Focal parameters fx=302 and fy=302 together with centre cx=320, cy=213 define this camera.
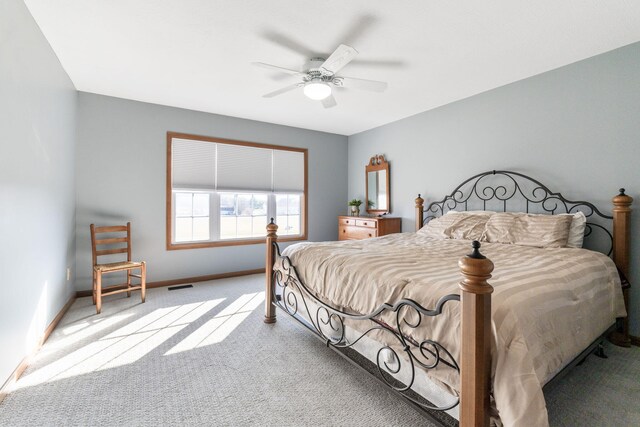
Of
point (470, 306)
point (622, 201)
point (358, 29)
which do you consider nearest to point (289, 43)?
point (358, 29)

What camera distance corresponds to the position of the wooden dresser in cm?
448

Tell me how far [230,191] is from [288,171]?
1072 mm

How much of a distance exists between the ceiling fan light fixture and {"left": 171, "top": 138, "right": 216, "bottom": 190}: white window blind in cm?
224

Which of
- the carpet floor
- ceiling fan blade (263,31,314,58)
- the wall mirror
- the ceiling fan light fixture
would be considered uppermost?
ceiling fan blade (263,31,314,58)

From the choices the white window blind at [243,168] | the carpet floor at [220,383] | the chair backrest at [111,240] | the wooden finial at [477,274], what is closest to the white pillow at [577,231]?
the carpet floor at [220,383]

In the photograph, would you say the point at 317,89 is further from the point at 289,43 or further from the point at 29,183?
the point at 29,183

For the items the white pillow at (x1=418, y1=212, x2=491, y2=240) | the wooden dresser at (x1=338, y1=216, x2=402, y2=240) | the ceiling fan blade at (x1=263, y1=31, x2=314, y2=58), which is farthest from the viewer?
the wooden dresser at (x1=338, y1=216, x2=402, y2=240)

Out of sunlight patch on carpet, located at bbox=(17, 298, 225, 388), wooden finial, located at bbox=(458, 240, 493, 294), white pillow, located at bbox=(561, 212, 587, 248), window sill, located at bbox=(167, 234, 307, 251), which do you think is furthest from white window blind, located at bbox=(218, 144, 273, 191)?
wooden finial, located at bbox=(458, 240, 493, 294)

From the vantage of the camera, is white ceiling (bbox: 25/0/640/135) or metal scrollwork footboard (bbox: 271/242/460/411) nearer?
metal scrollwork footboard (bbox: 271/242/460/411)

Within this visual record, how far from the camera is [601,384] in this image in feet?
6.40

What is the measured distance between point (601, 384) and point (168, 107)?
5.19m

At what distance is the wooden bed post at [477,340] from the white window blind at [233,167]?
405 cm

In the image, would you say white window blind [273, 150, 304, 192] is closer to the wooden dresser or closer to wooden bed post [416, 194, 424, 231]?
the wooden dresser

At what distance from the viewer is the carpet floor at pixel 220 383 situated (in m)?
1.64
